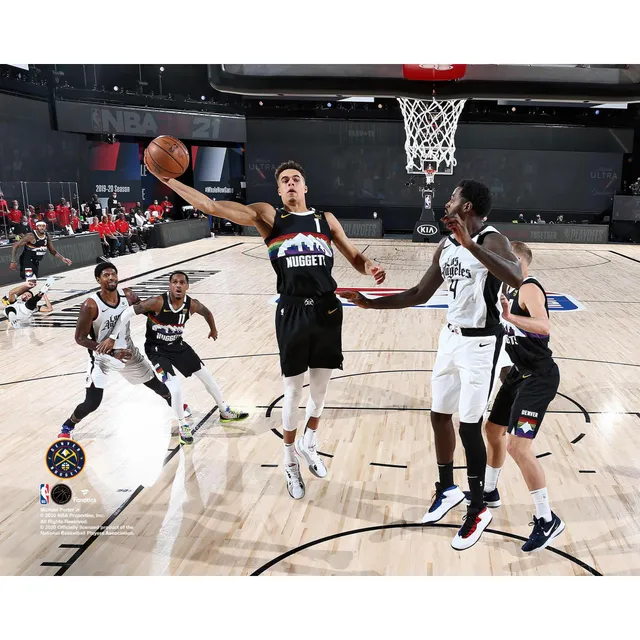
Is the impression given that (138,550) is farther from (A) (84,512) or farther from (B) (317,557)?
(B) (317,557)

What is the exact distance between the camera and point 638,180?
20875mm

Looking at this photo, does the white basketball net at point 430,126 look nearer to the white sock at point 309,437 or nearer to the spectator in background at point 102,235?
the spectator in background at point 102,235

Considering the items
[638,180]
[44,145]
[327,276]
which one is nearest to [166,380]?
[327,276]

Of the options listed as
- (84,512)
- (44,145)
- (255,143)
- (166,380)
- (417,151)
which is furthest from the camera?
(44,145)

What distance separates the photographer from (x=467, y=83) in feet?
27.4

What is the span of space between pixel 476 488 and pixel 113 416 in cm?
285

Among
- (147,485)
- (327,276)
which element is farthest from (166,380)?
(327,276)

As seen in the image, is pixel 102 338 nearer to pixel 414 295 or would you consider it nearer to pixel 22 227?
pixel 414 295

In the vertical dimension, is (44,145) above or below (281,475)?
above

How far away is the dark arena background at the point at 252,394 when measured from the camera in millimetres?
3514

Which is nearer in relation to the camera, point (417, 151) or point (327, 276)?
point (327, 276)

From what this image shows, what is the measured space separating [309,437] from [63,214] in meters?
11.8
